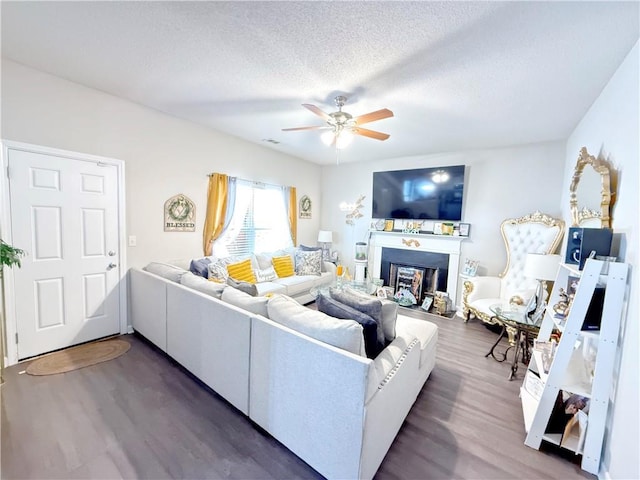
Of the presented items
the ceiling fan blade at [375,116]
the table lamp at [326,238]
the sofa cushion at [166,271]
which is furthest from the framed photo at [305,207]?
the ceiling fan blade at [375,116]

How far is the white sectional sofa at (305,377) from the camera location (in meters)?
1.35

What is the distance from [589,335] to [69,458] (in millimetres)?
3229

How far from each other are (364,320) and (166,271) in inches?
89.7

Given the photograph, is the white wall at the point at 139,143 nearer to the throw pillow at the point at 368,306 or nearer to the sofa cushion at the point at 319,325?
the sofa cushion at the point at 319,325

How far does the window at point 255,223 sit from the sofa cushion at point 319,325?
8.65ft

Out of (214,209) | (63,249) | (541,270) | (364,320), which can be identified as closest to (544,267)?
(541,270)

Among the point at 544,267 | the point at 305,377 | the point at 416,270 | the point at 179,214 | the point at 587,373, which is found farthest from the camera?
the point at 416,270

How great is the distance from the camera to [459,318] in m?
4.15

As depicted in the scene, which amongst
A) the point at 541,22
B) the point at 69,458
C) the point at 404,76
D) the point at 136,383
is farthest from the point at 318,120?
the point at 69,458

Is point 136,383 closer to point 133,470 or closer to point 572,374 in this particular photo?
point 133,470

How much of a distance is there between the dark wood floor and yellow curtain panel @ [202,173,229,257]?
6.21 feet

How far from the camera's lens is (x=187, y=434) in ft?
5.79

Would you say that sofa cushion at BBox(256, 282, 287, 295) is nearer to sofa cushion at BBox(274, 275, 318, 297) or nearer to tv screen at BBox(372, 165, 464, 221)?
sofa cushion at BBox(274, 275, 318, 297)

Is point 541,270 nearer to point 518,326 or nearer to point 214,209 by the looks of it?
point 518,326
